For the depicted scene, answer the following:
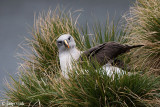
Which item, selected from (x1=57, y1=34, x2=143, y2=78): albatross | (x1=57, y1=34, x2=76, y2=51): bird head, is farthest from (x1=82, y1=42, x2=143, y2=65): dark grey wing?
(x1=57, y1=34, x2=76, y2=51): bird head

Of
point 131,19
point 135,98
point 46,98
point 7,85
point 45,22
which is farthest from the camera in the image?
point 45,22

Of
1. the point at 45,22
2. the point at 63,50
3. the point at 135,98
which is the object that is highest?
the point at 45,22

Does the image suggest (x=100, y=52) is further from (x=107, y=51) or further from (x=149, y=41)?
(x=149, y=41)

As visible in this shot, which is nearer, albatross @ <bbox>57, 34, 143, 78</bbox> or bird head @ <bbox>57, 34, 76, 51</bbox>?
albatross @ <bbox>57, 34, 143, 78</bbox>

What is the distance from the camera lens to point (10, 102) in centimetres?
329

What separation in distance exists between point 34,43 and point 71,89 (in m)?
1.93

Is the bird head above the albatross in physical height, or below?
above

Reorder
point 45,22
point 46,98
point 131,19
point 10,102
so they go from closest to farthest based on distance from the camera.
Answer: point 46,98, point 10,102, point 131,19, point 45,22

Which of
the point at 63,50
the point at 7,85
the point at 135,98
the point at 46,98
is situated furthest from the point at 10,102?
the point at 135,98

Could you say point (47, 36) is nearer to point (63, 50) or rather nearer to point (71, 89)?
point (63, 50)

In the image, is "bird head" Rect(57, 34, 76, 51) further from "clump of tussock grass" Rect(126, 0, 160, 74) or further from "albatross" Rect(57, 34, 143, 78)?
"clump of tussock grass" Rect(126, 0, 160, 74)

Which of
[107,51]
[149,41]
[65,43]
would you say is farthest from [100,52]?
[149,41]

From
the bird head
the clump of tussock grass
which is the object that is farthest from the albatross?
the clump of tussock grass

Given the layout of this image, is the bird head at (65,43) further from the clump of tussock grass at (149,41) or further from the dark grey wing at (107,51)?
the clump of tussock grass at (149,41)
